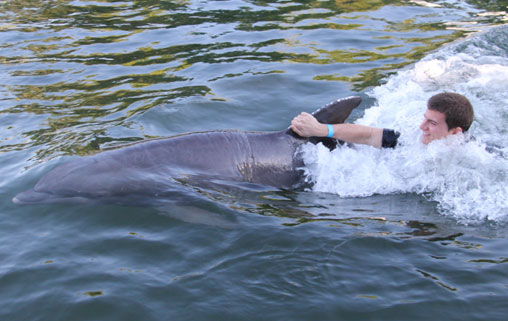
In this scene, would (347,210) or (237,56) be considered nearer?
(347,210)

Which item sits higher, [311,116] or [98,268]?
[311,116]

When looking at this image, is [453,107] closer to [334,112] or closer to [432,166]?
[432,166]

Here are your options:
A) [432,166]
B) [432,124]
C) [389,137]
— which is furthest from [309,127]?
[432,166]

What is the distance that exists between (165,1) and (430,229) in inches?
515

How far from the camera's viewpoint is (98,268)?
5.07 meters

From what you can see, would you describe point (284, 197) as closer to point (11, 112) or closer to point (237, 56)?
point (11, 112)

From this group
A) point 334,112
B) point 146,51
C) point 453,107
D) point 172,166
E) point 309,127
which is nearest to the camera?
point 172,166

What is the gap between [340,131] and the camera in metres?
6.88

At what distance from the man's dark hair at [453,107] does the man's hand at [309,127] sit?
1.34 metres

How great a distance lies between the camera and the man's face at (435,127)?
22.1 feet

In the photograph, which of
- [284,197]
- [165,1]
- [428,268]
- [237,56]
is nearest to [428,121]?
[284,197]

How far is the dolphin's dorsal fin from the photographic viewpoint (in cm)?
686

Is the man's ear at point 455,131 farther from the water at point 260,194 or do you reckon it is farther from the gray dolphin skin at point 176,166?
the gray dolphin skin at point 176,166

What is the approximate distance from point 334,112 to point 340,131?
0.80ft
